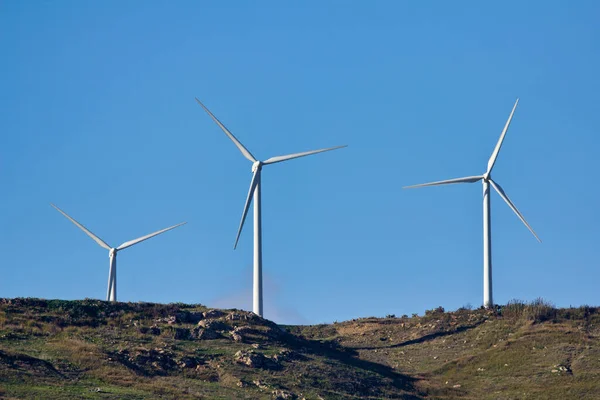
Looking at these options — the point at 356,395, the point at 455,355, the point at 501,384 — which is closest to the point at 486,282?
the point at 455,355

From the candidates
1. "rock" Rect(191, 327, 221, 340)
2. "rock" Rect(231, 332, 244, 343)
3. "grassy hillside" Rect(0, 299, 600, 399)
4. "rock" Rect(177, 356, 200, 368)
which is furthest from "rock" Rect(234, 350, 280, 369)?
"rock" Rect(191, 327, 221, 340)

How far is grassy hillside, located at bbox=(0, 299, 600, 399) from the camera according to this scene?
77000 mm

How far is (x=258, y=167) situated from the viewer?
362 ft

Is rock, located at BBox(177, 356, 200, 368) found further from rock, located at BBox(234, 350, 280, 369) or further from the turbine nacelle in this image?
the turbine nacelle

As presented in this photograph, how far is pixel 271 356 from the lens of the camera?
88.1 meters

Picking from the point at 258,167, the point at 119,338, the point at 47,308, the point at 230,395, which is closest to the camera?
the point at 230,395

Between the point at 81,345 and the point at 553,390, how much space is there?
1568 inches

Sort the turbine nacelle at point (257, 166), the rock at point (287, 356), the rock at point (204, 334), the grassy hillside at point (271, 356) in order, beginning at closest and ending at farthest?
the grassy hillside at point (271, 356), the rock at point (287, 356), the rock at point (204, 334), the turbine nacelle at point (257, 166)

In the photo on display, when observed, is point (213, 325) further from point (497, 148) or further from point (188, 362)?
point (497, 148)

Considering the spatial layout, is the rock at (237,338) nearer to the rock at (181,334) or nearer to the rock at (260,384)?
the rock at (181,334)

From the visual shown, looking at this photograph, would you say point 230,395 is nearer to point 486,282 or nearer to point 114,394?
point 114,394

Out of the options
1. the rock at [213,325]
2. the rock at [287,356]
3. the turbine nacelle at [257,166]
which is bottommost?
the rock at [287,356]

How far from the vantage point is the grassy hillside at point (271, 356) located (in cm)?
7700

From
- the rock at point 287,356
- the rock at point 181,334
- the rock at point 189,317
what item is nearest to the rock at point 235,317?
the rock at point 189,317
